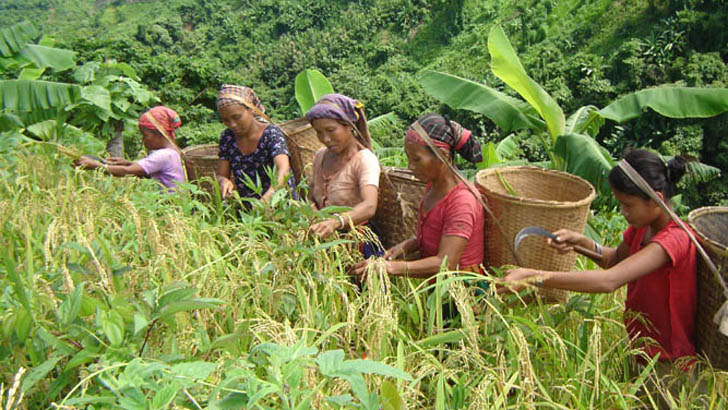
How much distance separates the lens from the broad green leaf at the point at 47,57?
15.7ft

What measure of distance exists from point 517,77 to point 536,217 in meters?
2.46

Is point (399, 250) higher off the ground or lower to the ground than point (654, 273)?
lower

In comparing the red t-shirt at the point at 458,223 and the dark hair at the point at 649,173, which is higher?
the dark hair at the point at 649,173

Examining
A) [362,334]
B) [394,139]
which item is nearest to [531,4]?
[394,139]

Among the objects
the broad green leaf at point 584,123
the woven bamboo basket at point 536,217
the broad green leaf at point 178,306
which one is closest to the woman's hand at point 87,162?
the woven bamboo basket at point 536,217

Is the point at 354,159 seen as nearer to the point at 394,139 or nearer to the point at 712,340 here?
the point at 712,340

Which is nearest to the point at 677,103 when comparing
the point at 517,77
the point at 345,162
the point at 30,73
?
the point at 517,77

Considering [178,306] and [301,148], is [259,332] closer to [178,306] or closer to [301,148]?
[178,306]

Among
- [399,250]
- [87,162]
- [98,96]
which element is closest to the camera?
[399,250]

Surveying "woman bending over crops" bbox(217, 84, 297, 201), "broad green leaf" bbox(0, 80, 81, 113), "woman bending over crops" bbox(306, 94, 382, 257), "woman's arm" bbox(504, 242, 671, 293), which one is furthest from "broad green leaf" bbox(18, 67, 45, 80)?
"woman's arm" bbox(504, 242, 671, 293)

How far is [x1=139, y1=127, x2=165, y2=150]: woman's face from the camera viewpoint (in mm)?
3082

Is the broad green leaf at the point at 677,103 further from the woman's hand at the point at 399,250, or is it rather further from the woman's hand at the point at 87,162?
the woman's hand at the point at 87,162

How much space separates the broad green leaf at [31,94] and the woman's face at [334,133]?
9.41ft

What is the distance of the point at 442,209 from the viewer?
1.93 meters
